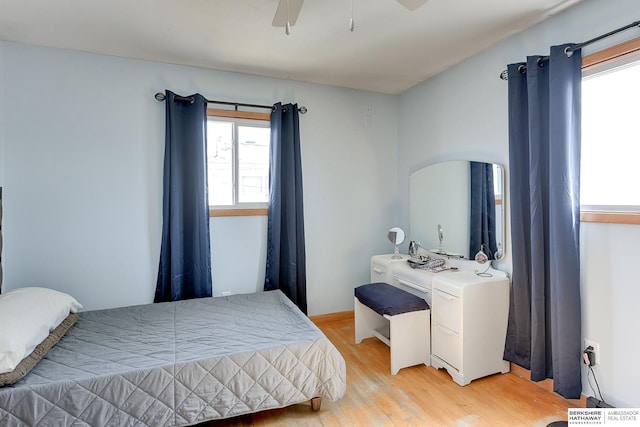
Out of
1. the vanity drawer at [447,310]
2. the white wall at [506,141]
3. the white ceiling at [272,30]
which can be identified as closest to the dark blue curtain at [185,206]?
the white ceiling at [272,30]

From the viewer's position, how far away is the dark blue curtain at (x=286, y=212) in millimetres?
3094

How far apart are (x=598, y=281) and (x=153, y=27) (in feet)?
10.6

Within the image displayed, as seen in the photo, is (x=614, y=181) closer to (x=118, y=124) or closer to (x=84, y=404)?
(x=84, y=404)

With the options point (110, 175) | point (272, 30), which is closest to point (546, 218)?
point (272, 30)

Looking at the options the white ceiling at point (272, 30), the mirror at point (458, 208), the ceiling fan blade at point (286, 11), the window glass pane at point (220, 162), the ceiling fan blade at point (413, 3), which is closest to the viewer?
the ceiling fan blade at point (413, 3)

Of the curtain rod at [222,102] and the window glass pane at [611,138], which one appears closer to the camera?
the window glass pane at [611,138]

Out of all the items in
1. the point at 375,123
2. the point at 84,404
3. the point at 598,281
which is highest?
the point at 375,123

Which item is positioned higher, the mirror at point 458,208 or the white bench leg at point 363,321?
the mirror at point 458,208

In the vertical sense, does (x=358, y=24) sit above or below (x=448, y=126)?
above

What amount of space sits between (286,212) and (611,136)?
239 centimetres

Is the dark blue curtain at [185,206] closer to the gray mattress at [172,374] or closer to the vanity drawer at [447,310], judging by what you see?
the gray mattress at [172,374]

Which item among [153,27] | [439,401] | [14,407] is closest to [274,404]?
[439,401]

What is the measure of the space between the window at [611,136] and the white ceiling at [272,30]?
0.47m

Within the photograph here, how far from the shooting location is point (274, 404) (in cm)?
180
